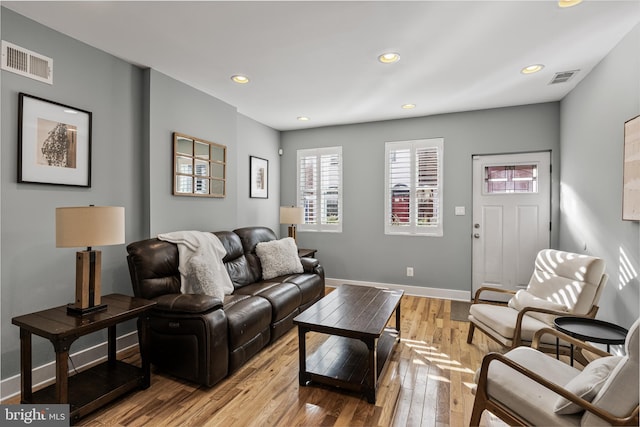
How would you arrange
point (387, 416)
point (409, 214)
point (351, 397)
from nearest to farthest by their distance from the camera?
point (387, 416)
point (351, 397)
point (409, 214)

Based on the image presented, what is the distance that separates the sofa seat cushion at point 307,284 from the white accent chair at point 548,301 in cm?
167

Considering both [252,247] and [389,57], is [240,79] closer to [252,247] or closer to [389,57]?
[389,57]

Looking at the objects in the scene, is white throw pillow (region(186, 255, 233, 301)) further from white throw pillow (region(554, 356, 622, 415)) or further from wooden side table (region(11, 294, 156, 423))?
white throw pillow (region(554, 356, 622, 415))

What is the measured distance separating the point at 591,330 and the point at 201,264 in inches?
114

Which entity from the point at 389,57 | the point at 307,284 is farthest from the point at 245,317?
the point at 389,57

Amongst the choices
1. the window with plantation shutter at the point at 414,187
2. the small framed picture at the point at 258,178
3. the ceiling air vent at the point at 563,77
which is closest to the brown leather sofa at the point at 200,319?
the small framed picture at the point at 258,178

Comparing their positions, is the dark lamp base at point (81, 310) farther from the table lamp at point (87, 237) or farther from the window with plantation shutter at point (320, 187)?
the window with plantation shutter at point (320, 187)

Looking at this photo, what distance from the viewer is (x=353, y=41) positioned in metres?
2.46

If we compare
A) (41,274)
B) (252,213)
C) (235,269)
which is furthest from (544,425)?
(252,213)

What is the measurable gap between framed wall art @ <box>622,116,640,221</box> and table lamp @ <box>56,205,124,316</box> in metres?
3.60

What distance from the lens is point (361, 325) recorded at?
2.22 metres

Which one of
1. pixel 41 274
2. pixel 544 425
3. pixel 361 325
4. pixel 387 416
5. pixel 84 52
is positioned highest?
pixel 84 52

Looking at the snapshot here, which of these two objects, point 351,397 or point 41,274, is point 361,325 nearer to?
point 351,397

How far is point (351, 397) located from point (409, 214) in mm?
2976
